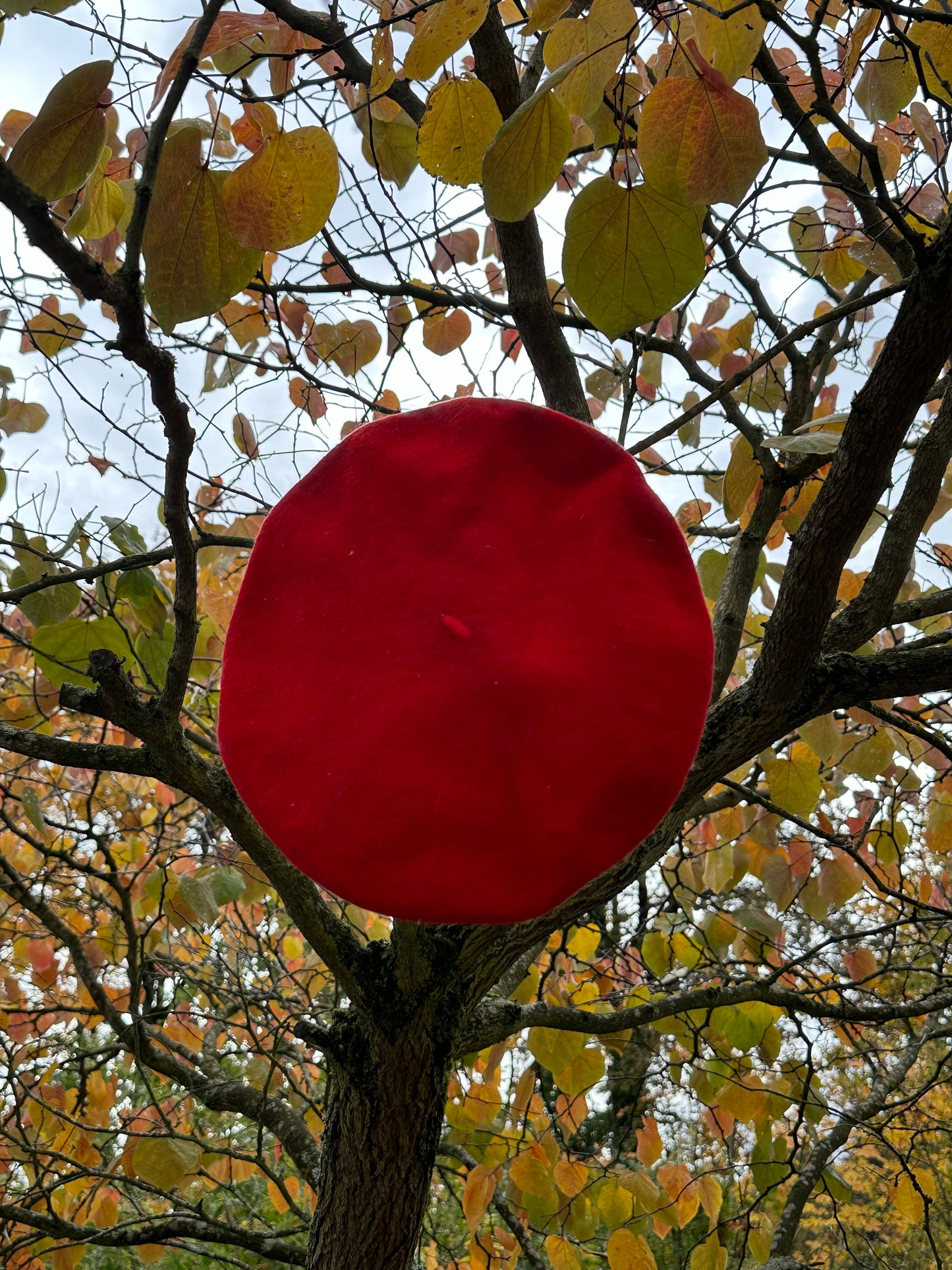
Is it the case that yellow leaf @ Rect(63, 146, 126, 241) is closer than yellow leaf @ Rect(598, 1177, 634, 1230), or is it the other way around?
yellow leaf @ Rect(63, 146, 126, 241)

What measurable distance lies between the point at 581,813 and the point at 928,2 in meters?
1.46

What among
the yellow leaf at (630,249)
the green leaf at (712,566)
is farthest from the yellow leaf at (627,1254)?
the yellow leaf at (630,249)

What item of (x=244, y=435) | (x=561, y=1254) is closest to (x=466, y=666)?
(x=244, y=435)

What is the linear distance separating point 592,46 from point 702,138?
118 millimetres

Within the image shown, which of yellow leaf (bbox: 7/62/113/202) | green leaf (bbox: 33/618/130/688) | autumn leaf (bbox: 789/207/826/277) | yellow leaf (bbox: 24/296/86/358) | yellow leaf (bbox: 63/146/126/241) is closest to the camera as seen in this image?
yellow leaf (bbox: 7/62/113/202)

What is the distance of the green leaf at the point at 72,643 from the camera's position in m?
1.12

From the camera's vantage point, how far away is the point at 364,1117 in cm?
103

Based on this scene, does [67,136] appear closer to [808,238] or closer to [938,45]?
[938,45]

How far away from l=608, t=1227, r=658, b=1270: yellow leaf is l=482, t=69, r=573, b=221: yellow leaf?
1.68 meters

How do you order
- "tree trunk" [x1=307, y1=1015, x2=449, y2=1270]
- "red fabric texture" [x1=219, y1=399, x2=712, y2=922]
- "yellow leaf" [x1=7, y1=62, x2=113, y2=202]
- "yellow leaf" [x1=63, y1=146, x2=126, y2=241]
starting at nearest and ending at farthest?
"red fabric texture" [x1=219, y1=399, x2=712, y2=922] < "yellow leaf" [x1=7, y1=62, x2=113, y2=202] < "yellow leaf" [x1=63, y1=146, x2=126, y2=241] < "tree trunk" [x1=307, y1=1015, x2=449, y2=1270]

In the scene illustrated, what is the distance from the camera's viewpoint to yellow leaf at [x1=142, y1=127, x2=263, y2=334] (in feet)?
2.43

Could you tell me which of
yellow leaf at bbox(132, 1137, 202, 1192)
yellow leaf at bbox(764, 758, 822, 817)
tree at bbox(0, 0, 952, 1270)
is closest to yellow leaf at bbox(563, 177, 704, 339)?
tree at bbox(0, 0, 952, 1270)

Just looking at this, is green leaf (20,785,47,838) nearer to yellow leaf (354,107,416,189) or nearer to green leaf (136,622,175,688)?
green leaf (136,622,175,688)

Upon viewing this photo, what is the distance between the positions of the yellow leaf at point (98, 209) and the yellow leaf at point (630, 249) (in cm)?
46
